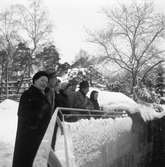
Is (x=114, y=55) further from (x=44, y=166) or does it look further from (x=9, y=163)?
(x=44, y=166)

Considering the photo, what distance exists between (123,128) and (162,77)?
42636mm

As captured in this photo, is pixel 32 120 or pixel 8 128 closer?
pixel 32 120

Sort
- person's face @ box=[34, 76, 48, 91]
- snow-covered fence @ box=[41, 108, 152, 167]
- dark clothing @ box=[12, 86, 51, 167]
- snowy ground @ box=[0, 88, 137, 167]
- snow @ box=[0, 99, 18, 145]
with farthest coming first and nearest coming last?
1. snow @ box=[0, 99, 18, 145]
2. snowy ground @ box=[0, 88, 137, 167]
3. person's face @ box=[34, 76, 48, 91]
4. dark clothing @ box=[12, 86, 51, 167]
5. snow-covered fence @ box=[41, 108, 152, 167]

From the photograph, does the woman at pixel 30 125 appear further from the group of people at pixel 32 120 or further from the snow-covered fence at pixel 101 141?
the snow-covered fence at pixel 101 141

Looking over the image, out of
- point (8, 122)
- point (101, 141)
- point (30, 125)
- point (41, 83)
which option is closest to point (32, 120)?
point (30, 125)

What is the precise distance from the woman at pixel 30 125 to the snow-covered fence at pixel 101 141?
0.21m

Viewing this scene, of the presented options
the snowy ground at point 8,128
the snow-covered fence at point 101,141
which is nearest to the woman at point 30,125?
the snow-covered fence at point 101,141

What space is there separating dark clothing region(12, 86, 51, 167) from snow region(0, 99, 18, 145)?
4.05 metres

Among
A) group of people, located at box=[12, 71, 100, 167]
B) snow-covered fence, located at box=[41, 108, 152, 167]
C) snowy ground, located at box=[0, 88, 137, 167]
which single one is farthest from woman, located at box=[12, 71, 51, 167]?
snowy ground, located at box=[0, 88, 137, 167]

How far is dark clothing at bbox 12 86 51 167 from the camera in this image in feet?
8.99

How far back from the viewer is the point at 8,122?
32.0 ft

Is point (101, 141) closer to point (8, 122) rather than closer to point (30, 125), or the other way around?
point (30, 125)

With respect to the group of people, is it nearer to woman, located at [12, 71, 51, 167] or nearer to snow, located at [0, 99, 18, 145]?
woman, located at [12, 71, 51, 167]

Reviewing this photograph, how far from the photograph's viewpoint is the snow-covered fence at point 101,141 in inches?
102
